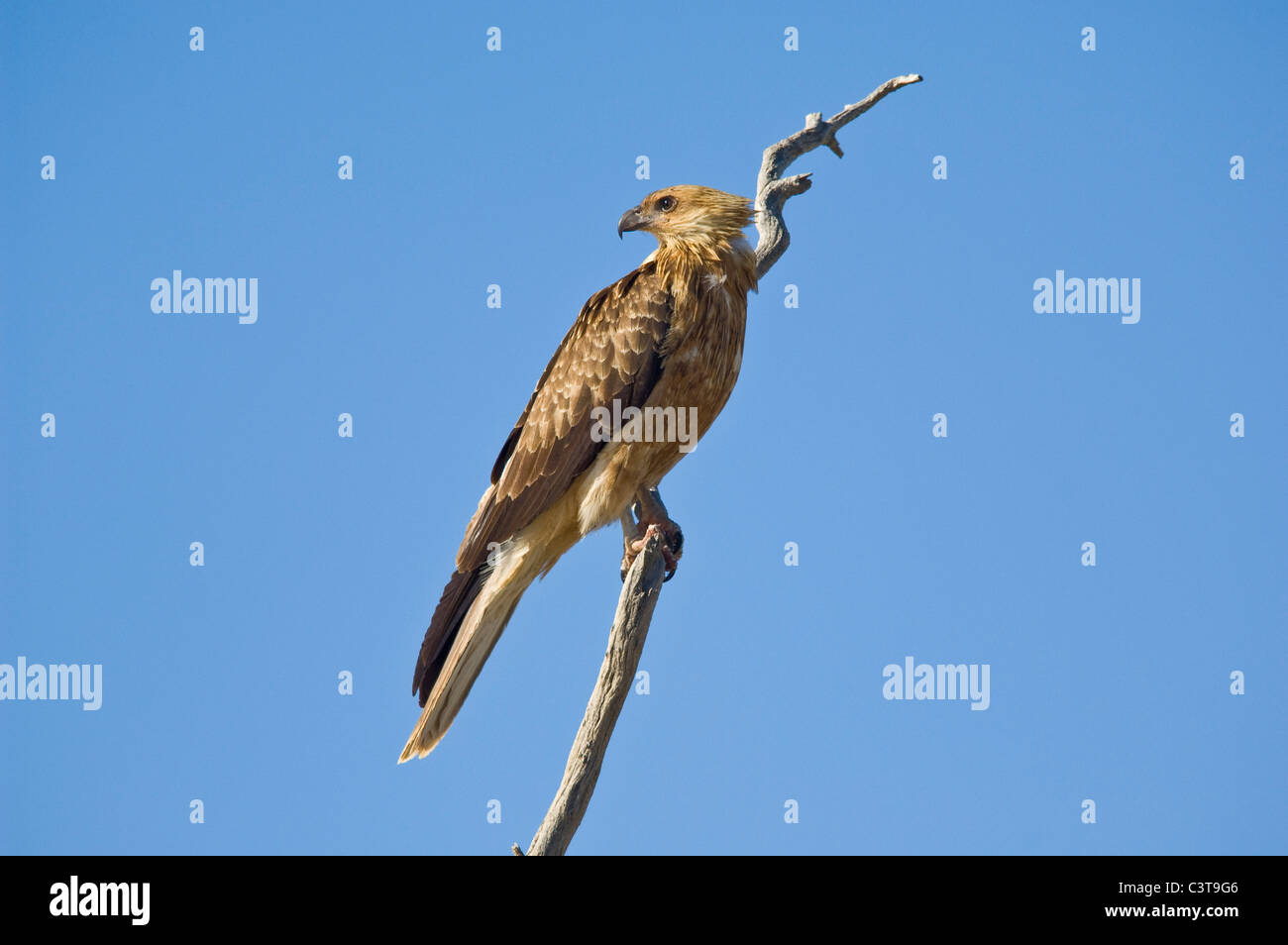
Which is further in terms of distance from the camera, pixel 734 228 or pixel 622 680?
pixel 734 228

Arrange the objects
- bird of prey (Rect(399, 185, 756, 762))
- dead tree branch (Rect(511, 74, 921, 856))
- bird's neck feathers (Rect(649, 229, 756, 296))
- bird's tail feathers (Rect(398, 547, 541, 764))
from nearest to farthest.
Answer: dead tree branch (Rect(511, 74, 921, 856)), bird's tail feathers (Rect(398, 547, 541, 764)), bird of prey (Rect(399, 185, 756, 762)), bird's neck feathers (Rect(649, 229, 756, 296))

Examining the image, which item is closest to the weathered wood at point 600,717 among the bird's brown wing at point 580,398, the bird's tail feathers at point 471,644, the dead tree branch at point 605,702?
the dead tree branch at point 605,702

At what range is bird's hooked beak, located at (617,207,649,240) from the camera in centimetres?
750

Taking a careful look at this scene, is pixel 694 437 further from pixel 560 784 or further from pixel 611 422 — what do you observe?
pixel 560 784

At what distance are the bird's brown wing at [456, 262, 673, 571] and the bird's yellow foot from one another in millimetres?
498

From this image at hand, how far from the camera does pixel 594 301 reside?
7.44 meters

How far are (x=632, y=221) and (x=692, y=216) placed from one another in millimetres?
415

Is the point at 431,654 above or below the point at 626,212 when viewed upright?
below

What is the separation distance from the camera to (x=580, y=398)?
718 centimetres

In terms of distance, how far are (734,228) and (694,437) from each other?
4.21ft

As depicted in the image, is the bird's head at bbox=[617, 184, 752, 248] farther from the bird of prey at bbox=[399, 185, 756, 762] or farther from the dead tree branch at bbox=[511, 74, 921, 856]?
Answer: the dead tree branch at bbox=[511, 74, 921, 856]

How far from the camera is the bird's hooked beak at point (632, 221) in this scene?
7500 mm

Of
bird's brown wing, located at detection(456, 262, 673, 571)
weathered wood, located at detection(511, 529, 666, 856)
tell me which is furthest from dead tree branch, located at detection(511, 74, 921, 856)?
bird's brown wing, located at detection(456, 262, 673, 571)
